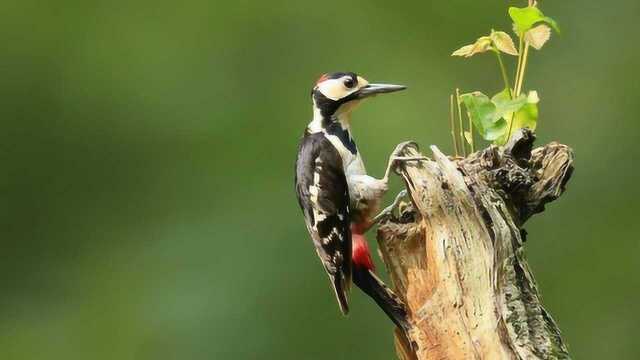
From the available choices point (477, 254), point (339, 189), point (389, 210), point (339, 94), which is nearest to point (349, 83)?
point (339, 94)

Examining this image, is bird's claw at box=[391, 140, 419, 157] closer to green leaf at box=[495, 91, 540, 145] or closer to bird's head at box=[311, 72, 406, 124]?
green leaf at box=[495, 91, 540, 145]

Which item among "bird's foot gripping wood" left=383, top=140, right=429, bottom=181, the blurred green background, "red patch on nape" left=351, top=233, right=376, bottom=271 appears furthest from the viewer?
the blurred green background

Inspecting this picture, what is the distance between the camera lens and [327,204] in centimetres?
319

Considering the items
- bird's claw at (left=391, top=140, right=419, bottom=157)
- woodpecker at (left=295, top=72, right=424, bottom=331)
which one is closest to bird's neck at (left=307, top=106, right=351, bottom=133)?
woodpecker at (left=295, top=72, right=424, bottom=331)

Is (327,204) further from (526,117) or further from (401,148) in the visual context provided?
(526,117)

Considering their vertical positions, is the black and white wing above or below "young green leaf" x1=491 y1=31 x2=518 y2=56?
below

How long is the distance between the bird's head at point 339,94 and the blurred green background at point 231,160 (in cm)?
302

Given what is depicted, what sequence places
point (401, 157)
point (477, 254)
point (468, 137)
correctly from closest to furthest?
point (477, 254), point (401, 157), point (468, 137)

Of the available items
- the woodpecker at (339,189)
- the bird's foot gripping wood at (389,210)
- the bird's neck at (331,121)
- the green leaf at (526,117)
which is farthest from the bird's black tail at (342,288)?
the green leaf at (526,117)

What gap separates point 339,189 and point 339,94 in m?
0.28

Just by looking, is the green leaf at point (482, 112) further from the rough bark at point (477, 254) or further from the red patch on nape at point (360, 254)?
Result: the red patch on nape at point (360, 254)

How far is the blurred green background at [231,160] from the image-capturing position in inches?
274

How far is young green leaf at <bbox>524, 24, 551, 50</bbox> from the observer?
9.67 ft

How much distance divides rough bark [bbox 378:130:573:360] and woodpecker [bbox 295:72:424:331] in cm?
14
